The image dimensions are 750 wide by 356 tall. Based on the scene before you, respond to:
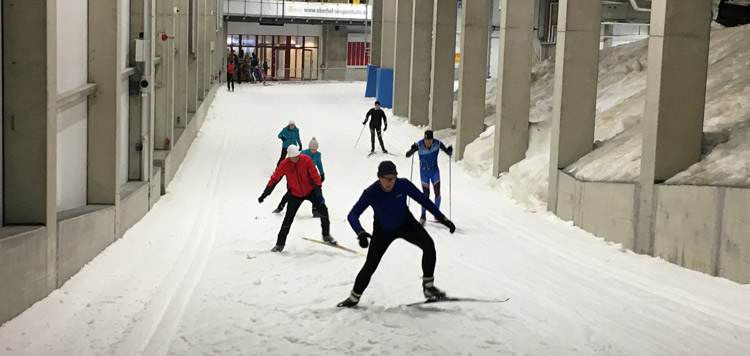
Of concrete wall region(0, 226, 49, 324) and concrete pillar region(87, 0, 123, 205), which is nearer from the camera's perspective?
concrete wall region(0, 226, 49, 324)

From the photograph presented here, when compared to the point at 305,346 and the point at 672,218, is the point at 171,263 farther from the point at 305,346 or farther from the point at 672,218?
the point at 672,218

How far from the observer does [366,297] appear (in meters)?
11.4

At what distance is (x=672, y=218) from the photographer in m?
13.9

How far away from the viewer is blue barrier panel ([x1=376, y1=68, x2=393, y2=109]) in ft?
129

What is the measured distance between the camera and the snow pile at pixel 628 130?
14.3m

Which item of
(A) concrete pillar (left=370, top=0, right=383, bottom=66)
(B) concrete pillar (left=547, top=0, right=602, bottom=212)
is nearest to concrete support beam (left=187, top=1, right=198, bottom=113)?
(B) concrete pillar (left=547, top=0, right=602, bottom=212)

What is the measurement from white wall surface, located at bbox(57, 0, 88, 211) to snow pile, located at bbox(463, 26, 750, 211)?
29.8 ft

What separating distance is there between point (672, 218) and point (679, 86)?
221 cm

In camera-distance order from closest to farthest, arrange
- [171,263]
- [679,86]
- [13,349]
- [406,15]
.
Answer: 1. [13,349]
2. [171,263]
3. [679,86]
4. [406,15]

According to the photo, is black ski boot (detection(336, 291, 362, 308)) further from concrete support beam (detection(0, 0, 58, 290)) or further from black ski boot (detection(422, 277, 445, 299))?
concrete support beam (detection(0, 0, 58, 290))

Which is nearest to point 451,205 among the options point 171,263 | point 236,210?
point 236,210

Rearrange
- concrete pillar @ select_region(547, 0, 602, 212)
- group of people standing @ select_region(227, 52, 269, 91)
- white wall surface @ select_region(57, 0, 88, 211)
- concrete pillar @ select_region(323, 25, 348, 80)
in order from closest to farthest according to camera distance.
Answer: white wall surface @ select_region(57, 0, 88, 211) → concrete pillar @ select_region(547, 0, 602, 212) → group of people standing @ select_region(227, 52, 269, 91) → concrete pillar @ select_region(323, 25, 348, 80)

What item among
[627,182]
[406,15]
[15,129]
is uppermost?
[406,15]

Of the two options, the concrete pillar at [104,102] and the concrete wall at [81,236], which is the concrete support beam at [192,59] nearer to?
the concrete pillar at [104,102]
